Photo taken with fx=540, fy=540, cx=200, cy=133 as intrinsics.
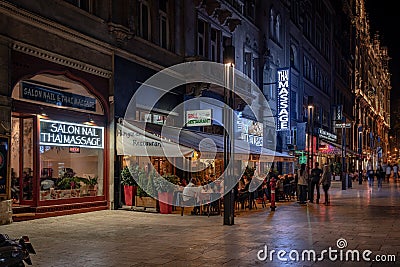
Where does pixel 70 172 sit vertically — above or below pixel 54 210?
above

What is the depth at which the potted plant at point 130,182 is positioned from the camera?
19.0 meters

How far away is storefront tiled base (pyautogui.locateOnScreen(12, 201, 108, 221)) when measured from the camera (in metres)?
15.8

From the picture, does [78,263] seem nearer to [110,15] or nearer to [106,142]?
[106,142]

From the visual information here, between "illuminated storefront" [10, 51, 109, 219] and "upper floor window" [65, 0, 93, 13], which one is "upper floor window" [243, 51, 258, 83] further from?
"illuminated storefront" [10, 51, 109, 219]

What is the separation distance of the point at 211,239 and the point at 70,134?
746 cm

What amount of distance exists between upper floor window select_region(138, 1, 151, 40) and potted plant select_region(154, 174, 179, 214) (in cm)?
655

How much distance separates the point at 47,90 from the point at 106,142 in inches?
136

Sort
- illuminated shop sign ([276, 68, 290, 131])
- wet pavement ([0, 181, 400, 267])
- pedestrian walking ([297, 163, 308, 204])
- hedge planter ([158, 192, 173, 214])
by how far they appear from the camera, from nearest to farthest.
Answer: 1. wet pavement ([0, 181, 400, 267])
2. hedge planter ([158, 192, 173, 214])
3. pedestrian walking ([297, 163, 308, 204])
4. illuminated shop sign ([276, 68, 290, 131])

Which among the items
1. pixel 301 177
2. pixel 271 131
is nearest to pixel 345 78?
pixel 271 131

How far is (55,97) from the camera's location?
56.3 ft

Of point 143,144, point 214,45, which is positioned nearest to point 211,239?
point 143,144

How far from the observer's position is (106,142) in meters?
19.6

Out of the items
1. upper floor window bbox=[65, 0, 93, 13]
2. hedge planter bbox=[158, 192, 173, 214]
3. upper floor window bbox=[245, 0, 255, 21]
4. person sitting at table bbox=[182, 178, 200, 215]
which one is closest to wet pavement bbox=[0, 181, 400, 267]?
hedge planter bbox=[158, 192, 173, 214]

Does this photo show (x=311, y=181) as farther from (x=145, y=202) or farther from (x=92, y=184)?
(x=92, y=184)
